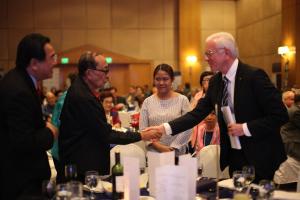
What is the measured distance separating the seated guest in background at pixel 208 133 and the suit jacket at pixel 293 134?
134 centimetres

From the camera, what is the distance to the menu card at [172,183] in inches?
79.1

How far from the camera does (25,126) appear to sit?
7.59 feet

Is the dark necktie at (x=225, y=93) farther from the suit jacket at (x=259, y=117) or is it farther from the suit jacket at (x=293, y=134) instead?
the suit jacket at (x=293, y=134)

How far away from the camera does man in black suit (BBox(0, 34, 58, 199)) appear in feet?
7.58

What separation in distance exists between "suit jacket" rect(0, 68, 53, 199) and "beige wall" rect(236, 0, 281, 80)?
12.0 m

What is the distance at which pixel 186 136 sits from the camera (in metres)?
4.16

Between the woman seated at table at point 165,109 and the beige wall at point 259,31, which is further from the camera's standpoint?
the beige wall at point 259,31

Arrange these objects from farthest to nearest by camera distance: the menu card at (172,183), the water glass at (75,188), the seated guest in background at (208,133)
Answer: the seated guest in background at (208,133), the water glass at (75,188), the menu card at (172,183)

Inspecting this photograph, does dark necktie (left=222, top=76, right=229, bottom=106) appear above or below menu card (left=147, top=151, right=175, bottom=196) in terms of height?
above

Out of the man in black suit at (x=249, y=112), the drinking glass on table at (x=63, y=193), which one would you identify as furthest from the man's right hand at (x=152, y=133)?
the drinking glass on table at (x=63, y=193)

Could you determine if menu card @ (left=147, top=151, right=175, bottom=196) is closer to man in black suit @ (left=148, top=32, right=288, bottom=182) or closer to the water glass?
the water glass

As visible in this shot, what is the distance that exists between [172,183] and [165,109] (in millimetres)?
2204

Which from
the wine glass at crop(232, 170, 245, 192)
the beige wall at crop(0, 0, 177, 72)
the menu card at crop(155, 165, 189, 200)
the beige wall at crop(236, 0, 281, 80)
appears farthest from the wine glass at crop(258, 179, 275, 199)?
the beige wall at crop(0, 0, 177, 72)

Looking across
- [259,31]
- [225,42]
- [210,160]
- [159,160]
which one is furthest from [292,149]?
[259,31]
